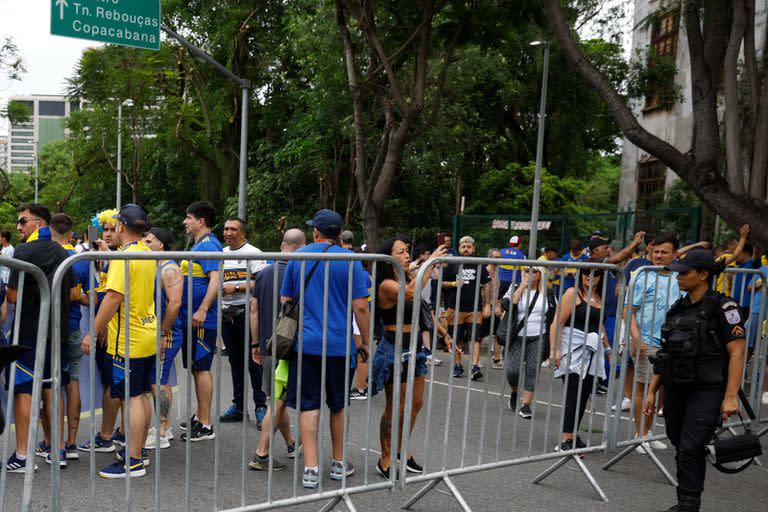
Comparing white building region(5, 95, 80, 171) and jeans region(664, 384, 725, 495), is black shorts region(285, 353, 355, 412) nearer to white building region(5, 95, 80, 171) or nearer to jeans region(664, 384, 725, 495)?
jeans region(664, 384, 725, 495)

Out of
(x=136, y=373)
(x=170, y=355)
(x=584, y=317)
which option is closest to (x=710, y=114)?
(x=584, y=317)

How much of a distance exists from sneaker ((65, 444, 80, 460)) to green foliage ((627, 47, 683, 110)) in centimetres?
1904

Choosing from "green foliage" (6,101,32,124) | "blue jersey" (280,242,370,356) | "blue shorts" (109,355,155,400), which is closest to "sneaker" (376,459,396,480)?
"blue jersey" (280,242,370,356)

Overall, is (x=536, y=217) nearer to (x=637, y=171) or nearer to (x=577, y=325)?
(x=637, y=171)

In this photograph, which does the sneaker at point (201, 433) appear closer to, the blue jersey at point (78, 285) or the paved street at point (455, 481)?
the paved street at point (455, 481)

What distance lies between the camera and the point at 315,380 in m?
5.14

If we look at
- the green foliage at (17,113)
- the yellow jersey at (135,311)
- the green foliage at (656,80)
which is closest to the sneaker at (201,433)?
the yellow jersey at (135,311)

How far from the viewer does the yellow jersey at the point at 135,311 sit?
14.5 ft

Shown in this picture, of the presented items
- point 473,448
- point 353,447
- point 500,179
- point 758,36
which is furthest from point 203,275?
point 500,179

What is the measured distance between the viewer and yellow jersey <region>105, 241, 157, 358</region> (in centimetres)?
442

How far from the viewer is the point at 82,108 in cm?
3862

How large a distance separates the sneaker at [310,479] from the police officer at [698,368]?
2.31 metres

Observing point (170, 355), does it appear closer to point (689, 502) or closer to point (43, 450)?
point (43, 450)

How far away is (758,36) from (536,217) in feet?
20.9
